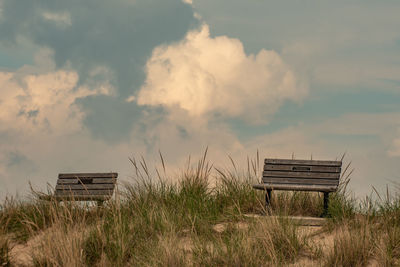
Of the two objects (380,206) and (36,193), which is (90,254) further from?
(380,206)

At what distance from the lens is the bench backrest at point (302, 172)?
873cm

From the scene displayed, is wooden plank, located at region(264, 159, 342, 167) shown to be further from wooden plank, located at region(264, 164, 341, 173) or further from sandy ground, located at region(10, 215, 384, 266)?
sandy ground, located at region(10, 215, 384, 266)

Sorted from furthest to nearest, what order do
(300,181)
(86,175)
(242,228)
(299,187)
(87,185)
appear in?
(86,175), (87,185), (300,181), (299,187), (242,228)

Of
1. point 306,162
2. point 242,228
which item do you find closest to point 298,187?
point 306,162

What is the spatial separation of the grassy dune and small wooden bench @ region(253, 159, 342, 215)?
0.37 meters

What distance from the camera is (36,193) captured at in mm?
8891

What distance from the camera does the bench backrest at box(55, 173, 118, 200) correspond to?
987cm

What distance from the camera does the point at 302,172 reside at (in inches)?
353

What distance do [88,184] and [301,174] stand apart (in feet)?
14.1

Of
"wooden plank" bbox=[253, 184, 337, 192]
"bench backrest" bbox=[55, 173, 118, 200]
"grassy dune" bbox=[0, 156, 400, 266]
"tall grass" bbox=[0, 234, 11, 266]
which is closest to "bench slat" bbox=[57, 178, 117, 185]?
"bench backrest" bbox=[55, 173, 118, 200]

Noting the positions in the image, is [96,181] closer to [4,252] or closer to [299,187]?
[4,252]

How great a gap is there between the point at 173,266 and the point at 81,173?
4944 millimetres

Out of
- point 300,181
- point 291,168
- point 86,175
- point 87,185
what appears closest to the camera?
point 300,181

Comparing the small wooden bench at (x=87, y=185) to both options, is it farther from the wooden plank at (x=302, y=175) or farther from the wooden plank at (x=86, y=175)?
the wooden plank at (x=302, y=175)
